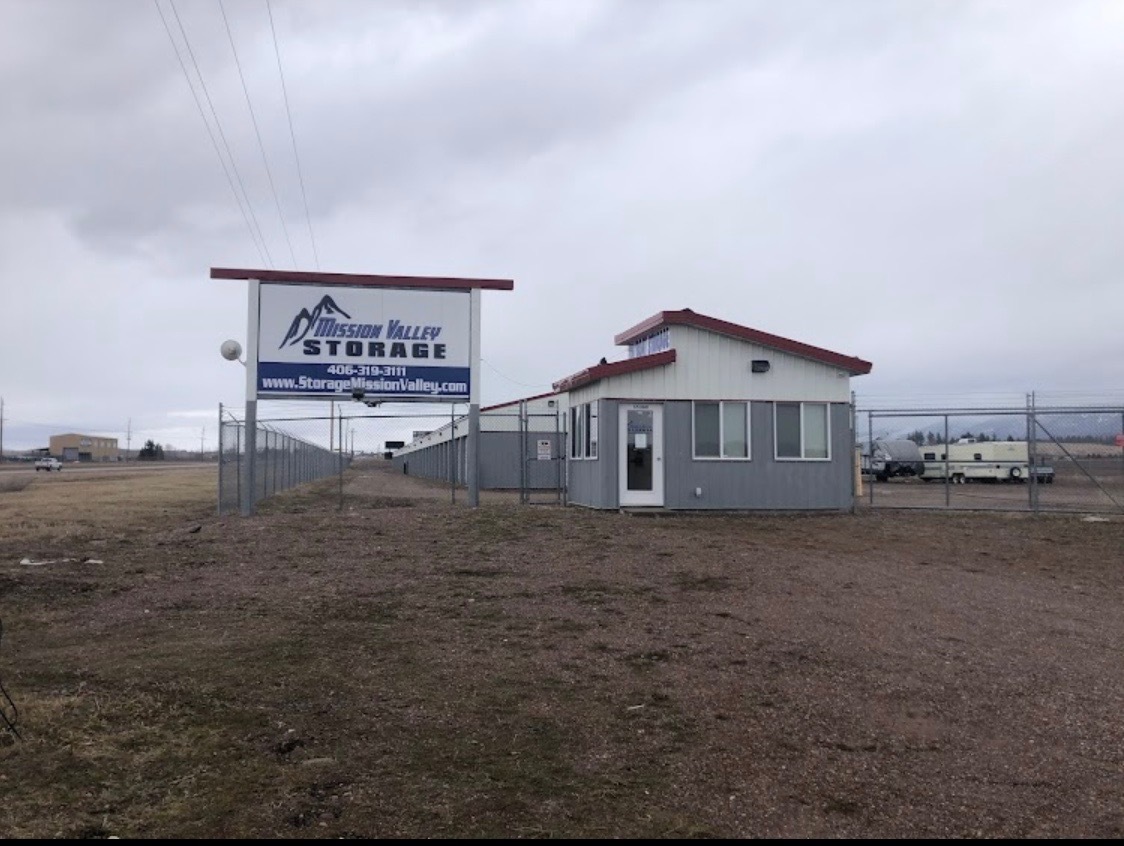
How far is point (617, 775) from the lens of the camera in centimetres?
453

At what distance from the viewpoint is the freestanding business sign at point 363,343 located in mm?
17109

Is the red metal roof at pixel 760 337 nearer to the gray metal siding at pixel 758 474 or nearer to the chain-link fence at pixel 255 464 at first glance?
the gray metal siding at pixel 758 474

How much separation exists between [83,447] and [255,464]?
141 meters

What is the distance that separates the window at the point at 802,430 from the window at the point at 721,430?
2.20ft

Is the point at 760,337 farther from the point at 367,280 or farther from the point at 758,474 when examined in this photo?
the point at 367,280

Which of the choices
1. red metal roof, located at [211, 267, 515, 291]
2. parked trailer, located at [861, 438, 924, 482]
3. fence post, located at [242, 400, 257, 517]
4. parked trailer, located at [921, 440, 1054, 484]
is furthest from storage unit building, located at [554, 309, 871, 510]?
parked trailer, located at [861, 438, 924, 482]

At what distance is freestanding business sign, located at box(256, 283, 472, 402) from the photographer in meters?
17.1

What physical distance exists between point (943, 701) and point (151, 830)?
14.7ft

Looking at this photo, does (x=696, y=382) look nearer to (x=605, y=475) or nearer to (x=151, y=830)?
(x=605, y=475)

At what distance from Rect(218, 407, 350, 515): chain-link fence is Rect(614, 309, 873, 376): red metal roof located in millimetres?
7198

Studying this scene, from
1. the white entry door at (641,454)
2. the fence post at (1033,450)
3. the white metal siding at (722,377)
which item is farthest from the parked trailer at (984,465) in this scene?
the white entry door at (641,454)

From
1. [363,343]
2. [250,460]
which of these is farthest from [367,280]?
[250,460]

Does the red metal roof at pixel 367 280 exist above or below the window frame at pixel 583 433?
above

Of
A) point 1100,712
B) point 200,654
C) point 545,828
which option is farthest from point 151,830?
point 1100,712
